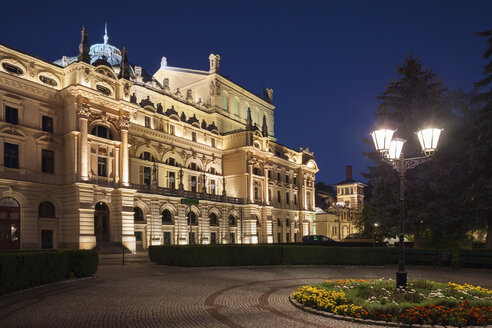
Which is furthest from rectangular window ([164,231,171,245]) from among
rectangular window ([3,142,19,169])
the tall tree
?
the tall tree

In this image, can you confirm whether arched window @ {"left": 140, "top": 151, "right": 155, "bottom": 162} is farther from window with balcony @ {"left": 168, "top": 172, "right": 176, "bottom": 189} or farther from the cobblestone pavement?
the cobblestone pavement

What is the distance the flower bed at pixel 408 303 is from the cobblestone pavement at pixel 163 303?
0.61 metres

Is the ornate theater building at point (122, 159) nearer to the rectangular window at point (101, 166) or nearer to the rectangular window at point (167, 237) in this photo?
the rectangular window at point (101, 166)

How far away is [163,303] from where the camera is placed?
40.1 ft

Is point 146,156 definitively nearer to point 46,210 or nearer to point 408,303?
point 46,210

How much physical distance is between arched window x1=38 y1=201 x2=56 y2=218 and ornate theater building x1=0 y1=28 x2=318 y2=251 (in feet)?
0.29

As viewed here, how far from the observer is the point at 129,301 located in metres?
12.4

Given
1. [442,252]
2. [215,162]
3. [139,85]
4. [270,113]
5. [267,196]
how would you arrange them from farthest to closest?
[270,113] → [267,196] → [215,162] → [139,85] → [442,252]

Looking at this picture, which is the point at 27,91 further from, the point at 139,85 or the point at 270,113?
the point at 270,113

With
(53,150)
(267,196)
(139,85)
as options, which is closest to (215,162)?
(267,196)

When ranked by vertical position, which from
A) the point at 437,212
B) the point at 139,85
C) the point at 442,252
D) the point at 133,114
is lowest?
the point at 442,252

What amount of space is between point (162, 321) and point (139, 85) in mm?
45968

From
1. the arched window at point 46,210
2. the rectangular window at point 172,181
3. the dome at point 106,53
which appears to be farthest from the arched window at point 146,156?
the dome at point 106,53

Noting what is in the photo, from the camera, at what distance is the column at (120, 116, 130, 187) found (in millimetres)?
40188
